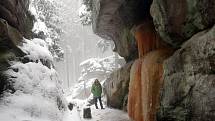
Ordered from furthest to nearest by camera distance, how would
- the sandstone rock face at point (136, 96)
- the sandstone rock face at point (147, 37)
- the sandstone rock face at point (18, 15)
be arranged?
the sandstone rock face at point (147, 37) < the sandstone rock face at point (136, 96) < the sandstone rock face at point (18, 15)

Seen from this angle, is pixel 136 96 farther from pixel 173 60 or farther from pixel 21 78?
pixel 21 78

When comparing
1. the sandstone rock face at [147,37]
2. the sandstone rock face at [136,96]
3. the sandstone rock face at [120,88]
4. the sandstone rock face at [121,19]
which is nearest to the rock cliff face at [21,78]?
the sandstone rock face at [136,96]

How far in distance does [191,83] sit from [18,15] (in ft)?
27.6

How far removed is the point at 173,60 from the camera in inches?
447

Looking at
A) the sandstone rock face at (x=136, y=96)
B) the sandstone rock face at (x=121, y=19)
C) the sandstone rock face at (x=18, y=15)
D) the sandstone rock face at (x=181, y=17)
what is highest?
the sandstone rock face at (x=121, y=19)

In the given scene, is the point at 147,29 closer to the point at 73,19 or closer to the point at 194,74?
the point at 194,74

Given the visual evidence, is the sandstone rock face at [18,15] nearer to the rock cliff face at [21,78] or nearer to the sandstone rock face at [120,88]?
the rock cliff face at [21,78]

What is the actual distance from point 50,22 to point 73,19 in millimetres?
46171

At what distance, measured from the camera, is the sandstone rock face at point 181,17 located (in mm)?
9945

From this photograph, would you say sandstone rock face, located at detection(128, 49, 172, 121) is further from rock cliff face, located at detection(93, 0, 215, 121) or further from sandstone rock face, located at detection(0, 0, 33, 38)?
sandstone rock face, located at detection(0, 0, 33, 38)

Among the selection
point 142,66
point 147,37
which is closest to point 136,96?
point 142,66

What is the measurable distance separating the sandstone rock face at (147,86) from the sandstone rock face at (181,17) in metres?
2.04

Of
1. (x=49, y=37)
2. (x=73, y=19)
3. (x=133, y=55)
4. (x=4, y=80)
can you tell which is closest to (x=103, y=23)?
(x=133, y=55)

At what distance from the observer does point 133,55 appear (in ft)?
69.2
